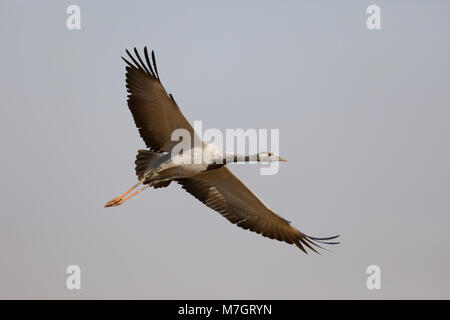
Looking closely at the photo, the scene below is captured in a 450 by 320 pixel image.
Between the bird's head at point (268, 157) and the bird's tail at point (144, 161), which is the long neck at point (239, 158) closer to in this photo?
the bird's head at point (268, 157)

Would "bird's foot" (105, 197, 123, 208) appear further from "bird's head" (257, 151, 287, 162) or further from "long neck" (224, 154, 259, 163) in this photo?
"bird's head" (257, 151, 287, 162)

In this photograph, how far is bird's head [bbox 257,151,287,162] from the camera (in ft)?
54.6

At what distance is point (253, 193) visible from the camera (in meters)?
17.3

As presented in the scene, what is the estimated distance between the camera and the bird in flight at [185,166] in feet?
52.2

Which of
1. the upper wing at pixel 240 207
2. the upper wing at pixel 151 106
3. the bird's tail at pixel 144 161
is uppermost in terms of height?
the upper wing at pixel 151 106

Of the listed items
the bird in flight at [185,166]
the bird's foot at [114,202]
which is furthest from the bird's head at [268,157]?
the bird's foot at [114,202]

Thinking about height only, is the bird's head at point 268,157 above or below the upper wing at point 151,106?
below

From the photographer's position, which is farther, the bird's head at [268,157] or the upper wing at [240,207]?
the upper wing at [240,207]

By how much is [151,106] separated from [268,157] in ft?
8.95

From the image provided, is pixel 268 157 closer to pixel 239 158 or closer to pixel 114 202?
pixel 239 158

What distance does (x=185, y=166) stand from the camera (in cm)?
1634

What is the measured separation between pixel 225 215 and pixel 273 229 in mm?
1137

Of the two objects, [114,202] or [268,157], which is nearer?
[268,157]

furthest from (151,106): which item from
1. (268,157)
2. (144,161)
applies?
(268,157)
